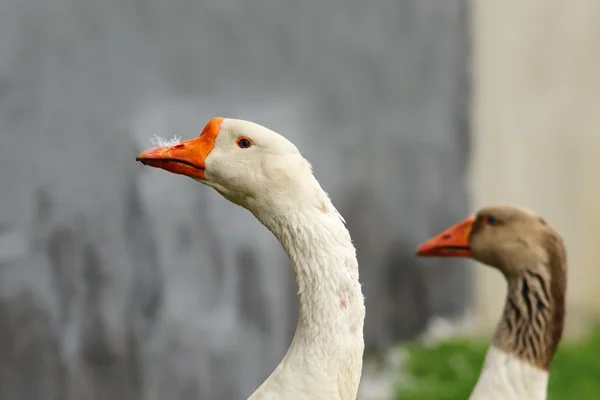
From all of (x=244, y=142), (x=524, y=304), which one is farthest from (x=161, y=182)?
(x=244, y=142)

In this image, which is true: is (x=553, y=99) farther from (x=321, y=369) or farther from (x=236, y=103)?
(x=321, y=369)

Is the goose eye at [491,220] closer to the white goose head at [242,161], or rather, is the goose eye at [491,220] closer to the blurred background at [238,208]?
the white goose head at [242,161]

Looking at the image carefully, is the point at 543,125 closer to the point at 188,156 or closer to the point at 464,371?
the point at 464,371

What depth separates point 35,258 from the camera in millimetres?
4062

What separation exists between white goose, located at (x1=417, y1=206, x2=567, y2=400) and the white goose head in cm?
104

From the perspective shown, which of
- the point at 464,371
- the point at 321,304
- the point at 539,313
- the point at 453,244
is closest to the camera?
the point at 321,304

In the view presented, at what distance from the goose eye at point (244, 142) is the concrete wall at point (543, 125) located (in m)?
5.04

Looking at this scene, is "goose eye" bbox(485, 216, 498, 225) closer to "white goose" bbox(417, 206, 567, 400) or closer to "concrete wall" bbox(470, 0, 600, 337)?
"white goose" bbox(417, 206, 567, 400)

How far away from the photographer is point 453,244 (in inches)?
118

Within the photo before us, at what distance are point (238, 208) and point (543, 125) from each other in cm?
330

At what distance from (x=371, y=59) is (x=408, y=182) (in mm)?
971

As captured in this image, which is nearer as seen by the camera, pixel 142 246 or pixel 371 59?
pixel 142 246

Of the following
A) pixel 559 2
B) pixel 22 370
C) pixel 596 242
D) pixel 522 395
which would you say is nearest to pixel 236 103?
pixel 22 370

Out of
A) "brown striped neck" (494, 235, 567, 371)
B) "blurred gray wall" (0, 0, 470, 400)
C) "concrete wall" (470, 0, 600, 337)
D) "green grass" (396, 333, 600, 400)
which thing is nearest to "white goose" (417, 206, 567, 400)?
"brown striped neck" (494, 235, 567, 371)
